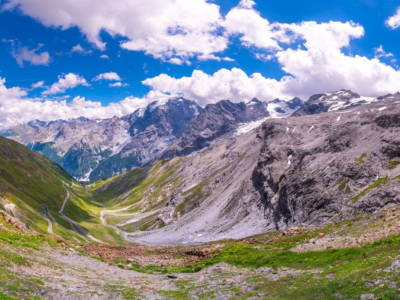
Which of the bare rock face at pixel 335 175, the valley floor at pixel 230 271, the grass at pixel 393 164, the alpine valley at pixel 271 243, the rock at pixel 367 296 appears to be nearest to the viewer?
the rock at pixel 367 296

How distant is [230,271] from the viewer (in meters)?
44.2

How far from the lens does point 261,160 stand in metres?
158

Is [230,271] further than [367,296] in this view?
Yes

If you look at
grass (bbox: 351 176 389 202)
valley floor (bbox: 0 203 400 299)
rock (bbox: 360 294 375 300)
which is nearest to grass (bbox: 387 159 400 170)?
grass (bbox: 351 176 389 202)

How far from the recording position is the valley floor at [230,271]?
25.4m

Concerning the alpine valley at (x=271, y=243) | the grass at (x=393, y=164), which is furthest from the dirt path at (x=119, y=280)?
the grass at (x=393, y=164)

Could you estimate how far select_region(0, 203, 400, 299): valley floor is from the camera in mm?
25422

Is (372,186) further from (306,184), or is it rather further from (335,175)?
(306,184)

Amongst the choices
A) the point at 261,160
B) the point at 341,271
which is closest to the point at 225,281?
the point at 341,271

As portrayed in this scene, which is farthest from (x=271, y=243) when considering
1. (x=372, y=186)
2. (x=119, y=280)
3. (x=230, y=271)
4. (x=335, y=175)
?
(x=335, y=175)

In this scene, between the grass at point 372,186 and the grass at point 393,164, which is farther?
the grass at point 393,164

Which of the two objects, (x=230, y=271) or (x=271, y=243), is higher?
(x=230, y=271)

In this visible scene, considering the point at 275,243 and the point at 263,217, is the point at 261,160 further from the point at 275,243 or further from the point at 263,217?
the point at 275,243

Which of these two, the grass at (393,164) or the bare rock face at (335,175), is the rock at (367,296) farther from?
the grass at (393,164)
